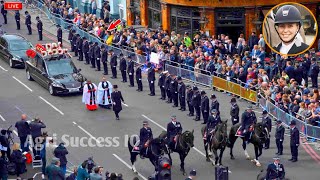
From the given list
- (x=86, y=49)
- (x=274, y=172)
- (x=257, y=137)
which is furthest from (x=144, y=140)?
(x=86, y=49)

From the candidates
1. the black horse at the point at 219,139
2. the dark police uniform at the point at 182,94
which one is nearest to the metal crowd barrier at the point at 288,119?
the dark police uniform at the point at 182,94

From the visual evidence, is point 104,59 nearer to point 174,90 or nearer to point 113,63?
point 113,63

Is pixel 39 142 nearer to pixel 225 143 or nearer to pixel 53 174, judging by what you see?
pixel 53 174

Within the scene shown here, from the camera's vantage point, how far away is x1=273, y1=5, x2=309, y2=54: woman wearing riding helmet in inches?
1855

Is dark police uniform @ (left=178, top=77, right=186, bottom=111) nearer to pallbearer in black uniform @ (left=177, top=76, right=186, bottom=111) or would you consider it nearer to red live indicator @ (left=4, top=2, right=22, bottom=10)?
pallbearer in black uniform @ (left=177, top=76, right=186, bottom=111)

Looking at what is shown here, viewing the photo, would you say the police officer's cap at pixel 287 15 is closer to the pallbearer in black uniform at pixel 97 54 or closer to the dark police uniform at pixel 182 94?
the dark police uniform at pixel 182 94

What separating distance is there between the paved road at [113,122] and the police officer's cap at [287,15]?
536cm

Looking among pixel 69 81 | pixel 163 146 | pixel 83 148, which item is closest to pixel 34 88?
pixel 69 81

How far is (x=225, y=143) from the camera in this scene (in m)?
36.2

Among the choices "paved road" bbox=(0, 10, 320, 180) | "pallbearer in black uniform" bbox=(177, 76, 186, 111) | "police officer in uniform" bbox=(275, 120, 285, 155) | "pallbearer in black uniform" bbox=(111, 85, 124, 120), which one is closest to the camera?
"paved road" bbox=(0, 10, 320, 180)

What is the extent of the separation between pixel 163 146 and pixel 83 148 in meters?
5.41

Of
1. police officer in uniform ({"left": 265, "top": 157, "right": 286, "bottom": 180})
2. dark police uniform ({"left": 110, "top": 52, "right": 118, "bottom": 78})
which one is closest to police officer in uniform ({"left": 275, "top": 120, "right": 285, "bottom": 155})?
police officer in uniform ({"left": 265, "top": 157, "right": 286, "bottom": 180})

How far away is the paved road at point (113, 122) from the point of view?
36.9 metres

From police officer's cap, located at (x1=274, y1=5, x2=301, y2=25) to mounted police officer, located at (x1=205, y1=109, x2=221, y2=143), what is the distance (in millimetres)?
11986
